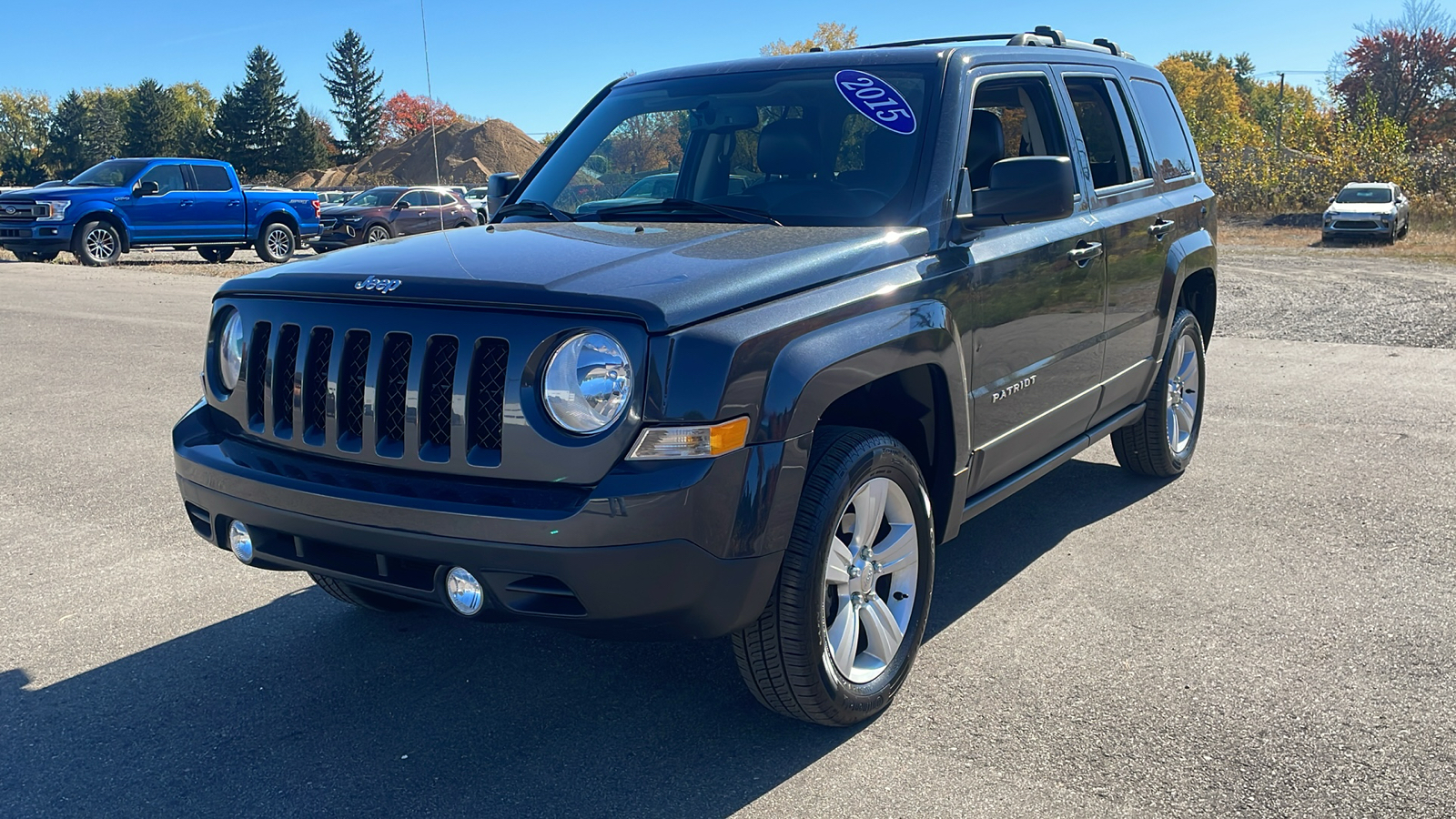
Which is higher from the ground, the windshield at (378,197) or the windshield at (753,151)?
the windshield at (753,151)

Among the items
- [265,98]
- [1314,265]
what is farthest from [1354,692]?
[265,98]

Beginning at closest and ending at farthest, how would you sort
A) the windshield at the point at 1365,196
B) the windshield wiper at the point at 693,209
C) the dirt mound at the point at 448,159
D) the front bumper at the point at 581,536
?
1. the front bumper at the point at 581,536
2. the windshield wiper at the point at 693,209
3. the windshield at the point at 1365,196
4. the dirt mound at the point at 448,159

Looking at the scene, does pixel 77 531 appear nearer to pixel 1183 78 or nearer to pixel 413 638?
pixel 413 638

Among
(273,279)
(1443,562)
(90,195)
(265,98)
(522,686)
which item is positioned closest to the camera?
(273,279)

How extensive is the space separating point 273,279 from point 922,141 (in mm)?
2079

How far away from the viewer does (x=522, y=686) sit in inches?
143

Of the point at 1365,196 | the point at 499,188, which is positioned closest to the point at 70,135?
the point at 1365,196

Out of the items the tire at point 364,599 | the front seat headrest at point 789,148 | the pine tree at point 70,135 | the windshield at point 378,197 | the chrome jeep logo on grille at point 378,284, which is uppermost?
the pine tree at point 70,135

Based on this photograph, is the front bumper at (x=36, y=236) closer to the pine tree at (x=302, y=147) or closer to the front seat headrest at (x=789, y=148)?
the front seat headrest at (x=789, y=148)

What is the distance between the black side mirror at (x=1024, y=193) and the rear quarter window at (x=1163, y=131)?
200 centimetres

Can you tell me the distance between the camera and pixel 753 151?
425cm

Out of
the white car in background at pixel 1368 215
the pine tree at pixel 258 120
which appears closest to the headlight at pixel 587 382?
the white car in background at pixel 1368 215

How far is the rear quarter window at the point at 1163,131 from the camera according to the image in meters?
5.52

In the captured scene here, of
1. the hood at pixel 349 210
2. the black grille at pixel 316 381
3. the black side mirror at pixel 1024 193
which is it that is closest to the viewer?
the black grille at pixel 316 381
